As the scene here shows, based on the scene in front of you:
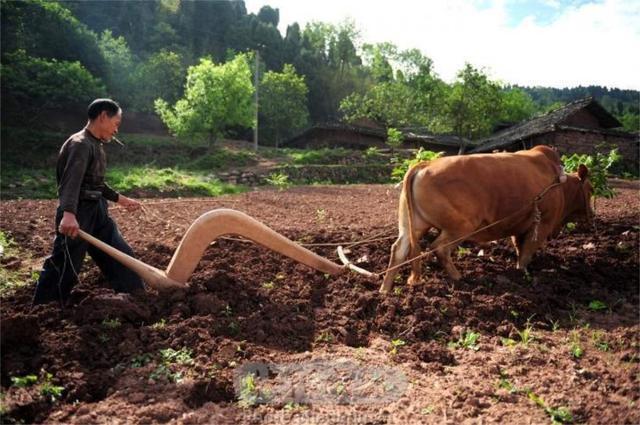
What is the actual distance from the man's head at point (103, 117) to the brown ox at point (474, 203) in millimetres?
2743

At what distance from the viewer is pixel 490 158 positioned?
5.21m

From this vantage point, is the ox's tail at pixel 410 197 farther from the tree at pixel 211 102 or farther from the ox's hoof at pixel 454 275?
the tree at pixel 211 102

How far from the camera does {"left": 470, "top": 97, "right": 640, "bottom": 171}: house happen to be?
2597cm

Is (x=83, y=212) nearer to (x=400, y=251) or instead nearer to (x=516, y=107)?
(x=400, y=251)

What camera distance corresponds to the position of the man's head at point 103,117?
428cm

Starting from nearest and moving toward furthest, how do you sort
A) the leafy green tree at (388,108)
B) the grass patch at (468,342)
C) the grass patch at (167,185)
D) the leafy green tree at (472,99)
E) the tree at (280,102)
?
the grass patch at (468,342), the grass patch at (167,185), the leafy green tree at (472,99), the tree at (280,102), the leafy green tree at (388,108)

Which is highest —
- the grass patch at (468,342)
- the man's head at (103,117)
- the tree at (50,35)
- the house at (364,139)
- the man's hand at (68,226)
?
the tree at (50,35)

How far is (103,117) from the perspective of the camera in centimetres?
429

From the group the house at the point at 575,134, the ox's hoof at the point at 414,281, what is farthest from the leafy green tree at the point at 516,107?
the ox's hoof at the point at 414,281

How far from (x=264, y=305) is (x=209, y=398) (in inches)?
54.3

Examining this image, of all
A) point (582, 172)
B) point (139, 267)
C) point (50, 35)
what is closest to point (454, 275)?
point (582, 172)

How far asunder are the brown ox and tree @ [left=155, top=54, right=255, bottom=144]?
24.2 m

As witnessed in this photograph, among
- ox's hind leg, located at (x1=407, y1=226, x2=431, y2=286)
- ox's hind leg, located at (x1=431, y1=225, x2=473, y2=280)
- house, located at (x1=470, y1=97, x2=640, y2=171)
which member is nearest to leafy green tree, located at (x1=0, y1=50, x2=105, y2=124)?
house, located at (x1=470, y1=97, x2=640, y2=171)

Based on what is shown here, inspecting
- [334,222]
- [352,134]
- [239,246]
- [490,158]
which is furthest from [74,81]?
[490,158]
